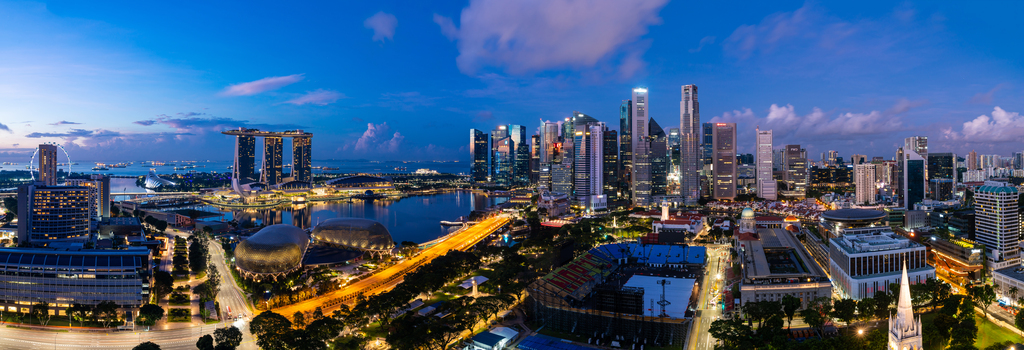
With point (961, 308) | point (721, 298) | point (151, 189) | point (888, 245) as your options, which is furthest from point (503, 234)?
point (151, 189)

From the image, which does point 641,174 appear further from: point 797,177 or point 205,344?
point 205,344

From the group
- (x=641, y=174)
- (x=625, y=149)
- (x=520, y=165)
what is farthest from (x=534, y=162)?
(x=641, y=174)

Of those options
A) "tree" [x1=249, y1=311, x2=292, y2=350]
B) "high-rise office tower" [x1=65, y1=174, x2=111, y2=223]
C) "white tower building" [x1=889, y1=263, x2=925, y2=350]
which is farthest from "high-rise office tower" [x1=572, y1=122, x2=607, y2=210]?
"white tower building" [x1=889, y1=263, x2=925, y2=350]

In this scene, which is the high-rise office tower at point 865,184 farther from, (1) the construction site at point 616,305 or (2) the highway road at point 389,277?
(1) the construction site at point 616,305

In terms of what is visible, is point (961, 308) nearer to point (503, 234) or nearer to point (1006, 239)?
point (1006, 239)

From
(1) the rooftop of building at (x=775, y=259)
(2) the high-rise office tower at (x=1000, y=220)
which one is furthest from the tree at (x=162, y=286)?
(2) the high-rise office tower at (x=1000, y=220)

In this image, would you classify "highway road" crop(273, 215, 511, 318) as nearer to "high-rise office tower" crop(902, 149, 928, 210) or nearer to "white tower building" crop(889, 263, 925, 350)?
"white tower building" crop(889, 263, 925, 350)
